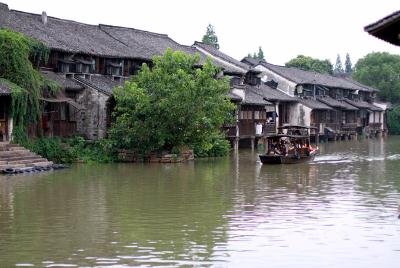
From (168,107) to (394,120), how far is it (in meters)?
58.3

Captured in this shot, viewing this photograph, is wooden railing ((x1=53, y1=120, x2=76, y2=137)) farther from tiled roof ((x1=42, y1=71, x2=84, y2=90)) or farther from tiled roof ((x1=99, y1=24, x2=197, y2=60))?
tiled roof ((x1=99, y1=24, x2=197, y2=60))

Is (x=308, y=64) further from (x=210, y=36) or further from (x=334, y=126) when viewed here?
(x=334, y=126)

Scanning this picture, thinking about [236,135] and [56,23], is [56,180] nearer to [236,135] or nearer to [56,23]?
[56,23]

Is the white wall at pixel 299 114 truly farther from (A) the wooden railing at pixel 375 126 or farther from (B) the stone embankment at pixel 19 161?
(B) the stone embankment at pixel 19 161

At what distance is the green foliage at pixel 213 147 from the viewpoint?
3746 centimetres

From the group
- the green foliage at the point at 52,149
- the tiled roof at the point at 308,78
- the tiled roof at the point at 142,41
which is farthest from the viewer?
the tiled roof at the point at 308,78

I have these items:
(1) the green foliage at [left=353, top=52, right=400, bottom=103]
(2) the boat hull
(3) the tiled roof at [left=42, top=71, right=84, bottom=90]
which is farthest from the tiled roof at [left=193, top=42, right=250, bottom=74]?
(1) the green foliage at [left=353, top=52, right=400, bottom=103]

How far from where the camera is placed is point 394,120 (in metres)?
86.1

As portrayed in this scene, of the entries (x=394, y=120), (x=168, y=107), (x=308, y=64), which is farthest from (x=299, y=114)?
(x=168, y=107)

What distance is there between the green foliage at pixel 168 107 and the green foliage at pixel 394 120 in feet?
177

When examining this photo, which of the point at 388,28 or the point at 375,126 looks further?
the point at 375,126

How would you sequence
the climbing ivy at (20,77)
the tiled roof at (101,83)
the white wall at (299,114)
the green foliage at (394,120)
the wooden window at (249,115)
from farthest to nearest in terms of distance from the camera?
the green foliage at (394,120), the white wall at (299,114), the wooden window at (249,115), the tiled roof at (101,83), the climbing ivy at (20,77)

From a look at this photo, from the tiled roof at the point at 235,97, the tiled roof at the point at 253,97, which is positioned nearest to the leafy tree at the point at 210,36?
the tiled roof at the point at 253,97

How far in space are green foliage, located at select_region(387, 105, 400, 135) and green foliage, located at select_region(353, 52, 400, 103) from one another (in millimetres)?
2919
